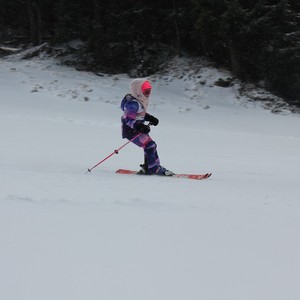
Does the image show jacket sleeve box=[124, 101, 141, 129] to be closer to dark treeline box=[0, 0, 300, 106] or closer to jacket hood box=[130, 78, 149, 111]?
jacket hood box=[130, 78, 149, 111]

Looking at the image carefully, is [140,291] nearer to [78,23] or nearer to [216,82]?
[216,82]

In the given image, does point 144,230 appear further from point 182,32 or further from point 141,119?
point 182,32

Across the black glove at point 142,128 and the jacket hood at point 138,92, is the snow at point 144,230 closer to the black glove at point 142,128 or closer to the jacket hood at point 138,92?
the black glove at point 142,128

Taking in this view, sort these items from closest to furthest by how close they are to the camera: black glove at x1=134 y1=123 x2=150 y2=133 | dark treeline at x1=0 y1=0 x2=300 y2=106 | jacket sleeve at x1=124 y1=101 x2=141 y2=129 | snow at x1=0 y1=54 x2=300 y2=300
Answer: snow at x1=0 y1=54 x2=300 y2=300 < black glove at x1=134 y1=123 x2=150 y2=133 < jacket sleeve at x1=124 y1=101 x2=141 y2=129 < dark treeline at x1=0 y1=0 x2=300 y2=106

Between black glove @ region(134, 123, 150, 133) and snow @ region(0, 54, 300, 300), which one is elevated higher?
snow @ region(0, 54, 300, 300)

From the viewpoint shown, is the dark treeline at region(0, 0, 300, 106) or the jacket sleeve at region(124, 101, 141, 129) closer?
the jacket sleeve at region(124, 101, 141, 129)

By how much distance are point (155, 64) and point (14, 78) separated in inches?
241

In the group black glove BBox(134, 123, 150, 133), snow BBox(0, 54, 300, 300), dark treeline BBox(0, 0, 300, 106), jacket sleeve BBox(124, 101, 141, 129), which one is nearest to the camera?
snow BBox(0, 54, 300, 300)

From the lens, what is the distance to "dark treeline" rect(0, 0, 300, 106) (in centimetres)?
1729

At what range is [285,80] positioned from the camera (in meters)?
17.6

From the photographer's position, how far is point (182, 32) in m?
21.3

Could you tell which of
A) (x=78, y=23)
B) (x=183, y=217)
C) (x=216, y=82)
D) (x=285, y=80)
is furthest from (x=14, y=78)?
(x=183, y=217)

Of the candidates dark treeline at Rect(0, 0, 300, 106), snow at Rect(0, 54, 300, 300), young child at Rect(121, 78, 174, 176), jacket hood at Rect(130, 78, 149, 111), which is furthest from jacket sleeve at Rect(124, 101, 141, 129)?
dark treeline at Rect(0, 0, 300, 106)

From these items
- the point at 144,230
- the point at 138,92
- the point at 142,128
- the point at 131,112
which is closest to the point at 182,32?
the point at 138,92
